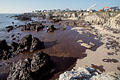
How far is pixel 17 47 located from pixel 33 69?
9.93 m

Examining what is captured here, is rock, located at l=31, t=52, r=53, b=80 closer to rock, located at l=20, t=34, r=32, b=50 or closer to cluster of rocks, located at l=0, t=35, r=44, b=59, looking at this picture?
cluster of rocks, located at l=0, t=35, r=44, b=59

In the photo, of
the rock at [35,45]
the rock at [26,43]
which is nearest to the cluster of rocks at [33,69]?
the rock at [35,45]

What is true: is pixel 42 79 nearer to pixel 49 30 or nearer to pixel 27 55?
pixel 27 55

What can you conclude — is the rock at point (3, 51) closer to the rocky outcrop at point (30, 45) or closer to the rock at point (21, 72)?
the rocky outcrop at point (30, 45)

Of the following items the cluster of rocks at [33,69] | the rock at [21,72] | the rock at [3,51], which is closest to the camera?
the rock at [21,72]

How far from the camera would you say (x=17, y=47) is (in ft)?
58.0

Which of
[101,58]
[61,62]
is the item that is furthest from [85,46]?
[61,62]

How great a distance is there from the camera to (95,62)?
13.2m

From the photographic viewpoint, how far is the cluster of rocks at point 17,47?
51.3 ft

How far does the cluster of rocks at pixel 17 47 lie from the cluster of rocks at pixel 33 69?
6436 mm

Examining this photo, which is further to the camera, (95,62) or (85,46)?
(85,46)

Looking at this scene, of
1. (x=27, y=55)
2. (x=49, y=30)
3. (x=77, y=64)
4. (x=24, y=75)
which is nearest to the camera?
(x=24, y=75)

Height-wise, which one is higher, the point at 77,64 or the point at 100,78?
the point at 100,78

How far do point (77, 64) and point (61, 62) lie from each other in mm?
2748
